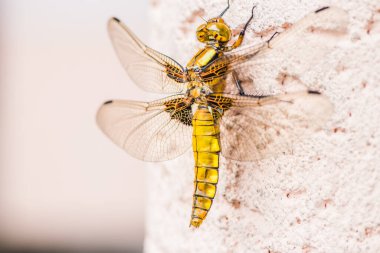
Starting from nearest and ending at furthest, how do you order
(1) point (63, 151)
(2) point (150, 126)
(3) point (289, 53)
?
(3) point (289, 53) → (2) point (150, 126) → (1) point (63, 151)

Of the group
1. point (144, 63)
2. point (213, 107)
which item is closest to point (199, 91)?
point (213, 107)

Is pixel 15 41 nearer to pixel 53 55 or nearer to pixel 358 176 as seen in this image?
pixel 53 55

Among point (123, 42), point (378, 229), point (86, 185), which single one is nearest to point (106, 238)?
point (86, 185)

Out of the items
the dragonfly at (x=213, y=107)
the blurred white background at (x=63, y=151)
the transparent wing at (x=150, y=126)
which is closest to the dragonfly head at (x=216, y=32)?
the dragonfly at (x=213, y=107)

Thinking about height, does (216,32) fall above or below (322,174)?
above

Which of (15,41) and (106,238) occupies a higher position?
(15,41)

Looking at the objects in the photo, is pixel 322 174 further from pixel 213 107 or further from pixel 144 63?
pixel 144 63

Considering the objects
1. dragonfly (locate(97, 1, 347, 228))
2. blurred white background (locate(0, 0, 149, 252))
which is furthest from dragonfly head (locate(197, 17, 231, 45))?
blurred white background (locate(0, 0, 149, 252))
